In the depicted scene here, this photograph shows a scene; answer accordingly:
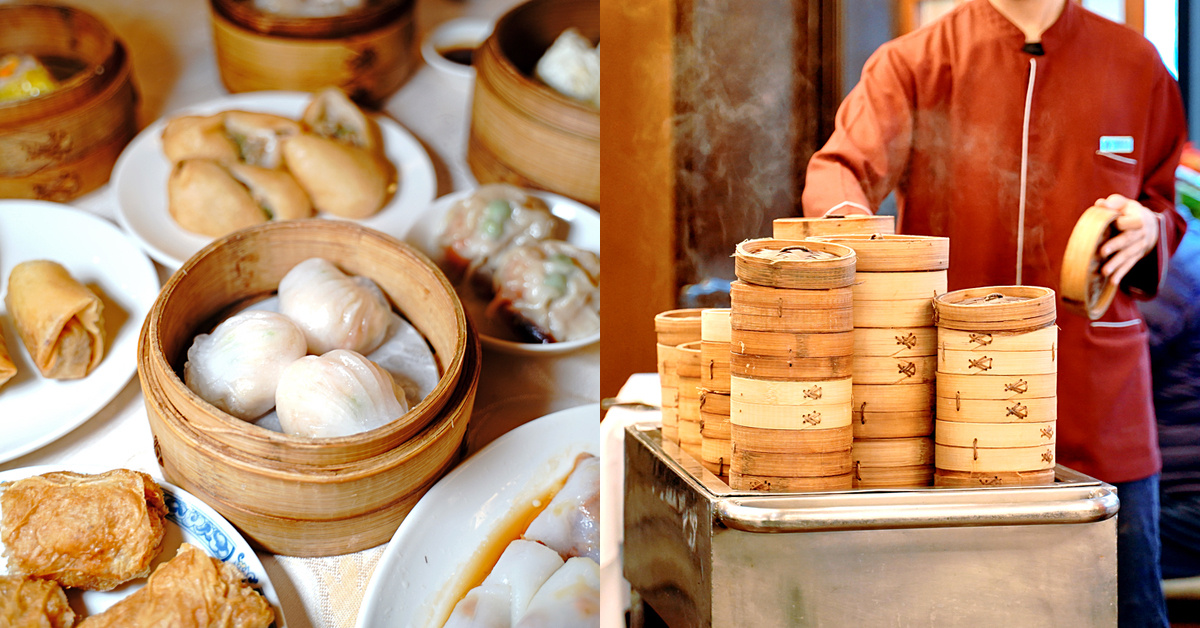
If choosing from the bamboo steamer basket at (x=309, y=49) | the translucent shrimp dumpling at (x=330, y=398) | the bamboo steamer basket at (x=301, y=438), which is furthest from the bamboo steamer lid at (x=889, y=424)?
the bamboo steamer basket at (x=309, y=49)

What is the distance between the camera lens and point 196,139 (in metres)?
1.21

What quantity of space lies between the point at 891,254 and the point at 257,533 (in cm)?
116

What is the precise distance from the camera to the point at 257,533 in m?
1.14

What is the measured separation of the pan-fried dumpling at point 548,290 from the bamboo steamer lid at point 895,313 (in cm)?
48

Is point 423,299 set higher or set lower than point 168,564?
higher

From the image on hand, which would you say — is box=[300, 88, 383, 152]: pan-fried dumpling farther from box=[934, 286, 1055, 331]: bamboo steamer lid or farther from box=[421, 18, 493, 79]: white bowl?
box=[934, 286, 1055, 331]: bamboo steamer lid

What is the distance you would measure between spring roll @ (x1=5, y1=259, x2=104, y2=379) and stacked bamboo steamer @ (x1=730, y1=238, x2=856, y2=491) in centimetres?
106

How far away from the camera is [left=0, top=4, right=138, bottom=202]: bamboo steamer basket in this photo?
1.17 metres

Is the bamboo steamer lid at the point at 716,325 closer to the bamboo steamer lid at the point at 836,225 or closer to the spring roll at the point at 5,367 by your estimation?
the bamboo steamer lid at the point at 836,225

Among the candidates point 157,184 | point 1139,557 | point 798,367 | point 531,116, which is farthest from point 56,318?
point 1139,557

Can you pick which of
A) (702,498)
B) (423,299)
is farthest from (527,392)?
(702,498)

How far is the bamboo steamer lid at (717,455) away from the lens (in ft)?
4.69

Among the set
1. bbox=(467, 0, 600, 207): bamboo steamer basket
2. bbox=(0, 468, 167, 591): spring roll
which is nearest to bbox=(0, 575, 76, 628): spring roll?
bbox=(0, 468, 167, 591): spring roll

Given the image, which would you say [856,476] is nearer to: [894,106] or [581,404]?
[581,404]
